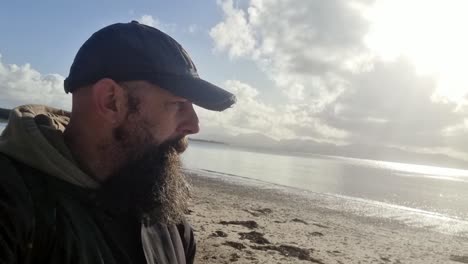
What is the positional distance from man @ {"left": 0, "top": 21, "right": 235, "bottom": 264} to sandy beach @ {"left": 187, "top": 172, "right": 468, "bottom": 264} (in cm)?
643

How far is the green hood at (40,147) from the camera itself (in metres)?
1.91

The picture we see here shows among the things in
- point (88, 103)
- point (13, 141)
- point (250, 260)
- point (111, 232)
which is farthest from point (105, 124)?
point (250, 260)

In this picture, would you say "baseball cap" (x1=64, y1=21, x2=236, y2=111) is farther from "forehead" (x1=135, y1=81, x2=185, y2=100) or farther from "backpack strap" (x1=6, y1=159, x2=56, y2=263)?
"backpack strap" (x1=6, y1=159, x2=56, y2=263)

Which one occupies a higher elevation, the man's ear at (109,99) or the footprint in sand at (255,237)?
the man's ear at (109,99)

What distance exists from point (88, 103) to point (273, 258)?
824 cm

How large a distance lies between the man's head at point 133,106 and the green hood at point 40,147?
157 mm

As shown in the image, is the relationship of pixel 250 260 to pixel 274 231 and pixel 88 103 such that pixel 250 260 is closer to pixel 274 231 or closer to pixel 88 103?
pixel 274 231

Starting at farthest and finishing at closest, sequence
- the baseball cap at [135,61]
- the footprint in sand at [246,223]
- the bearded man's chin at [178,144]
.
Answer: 1. the footprint in sand at [246,223]
2. the bearded man's chin at [178,144]
3. the baseball cap at [135,61]

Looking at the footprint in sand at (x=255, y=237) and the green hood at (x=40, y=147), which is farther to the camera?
the footprint in sand at (x=255, y=237)

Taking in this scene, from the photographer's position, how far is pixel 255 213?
16.9m

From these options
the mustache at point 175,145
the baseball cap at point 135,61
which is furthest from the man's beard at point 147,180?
the baseball cap at point 135,61

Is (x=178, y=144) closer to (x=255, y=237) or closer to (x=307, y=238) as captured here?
(x=255, y=237)

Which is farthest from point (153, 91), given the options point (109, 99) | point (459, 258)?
point (459, 258)

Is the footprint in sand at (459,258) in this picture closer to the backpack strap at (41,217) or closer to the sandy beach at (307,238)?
the sandy beach at (307,238)
